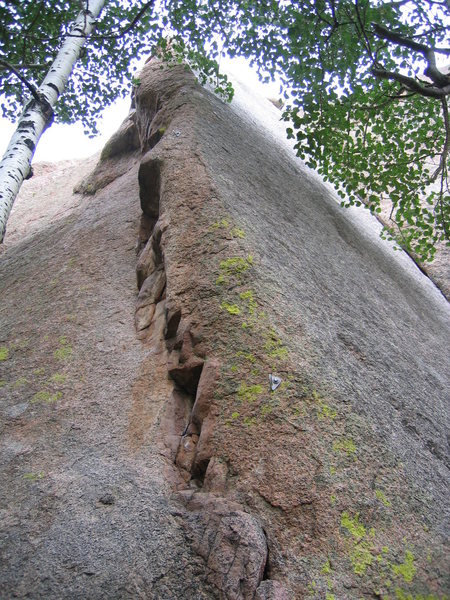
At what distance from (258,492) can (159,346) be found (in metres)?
2.07

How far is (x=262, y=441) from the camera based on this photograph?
12.2ft

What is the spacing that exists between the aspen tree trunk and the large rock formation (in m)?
1.41

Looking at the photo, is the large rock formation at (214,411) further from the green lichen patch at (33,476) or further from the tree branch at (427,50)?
the tree branch at (427,50)

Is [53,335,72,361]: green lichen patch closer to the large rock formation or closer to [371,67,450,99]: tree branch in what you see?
the large rock formation

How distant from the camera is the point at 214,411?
4.02m

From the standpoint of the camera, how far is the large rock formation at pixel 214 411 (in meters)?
→ 3.16

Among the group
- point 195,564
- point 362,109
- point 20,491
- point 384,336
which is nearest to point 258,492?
point 195,564

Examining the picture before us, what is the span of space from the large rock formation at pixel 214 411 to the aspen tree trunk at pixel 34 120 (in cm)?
141

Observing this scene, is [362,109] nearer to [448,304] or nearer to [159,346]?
[448,304]

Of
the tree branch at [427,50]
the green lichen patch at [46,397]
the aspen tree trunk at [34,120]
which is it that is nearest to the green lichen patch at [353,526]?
the green lichen patch at [46,397]

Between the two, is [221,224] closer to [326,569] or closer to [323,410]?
[323,410]

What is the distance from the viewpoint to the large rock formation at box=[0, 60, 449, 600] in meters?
3.16

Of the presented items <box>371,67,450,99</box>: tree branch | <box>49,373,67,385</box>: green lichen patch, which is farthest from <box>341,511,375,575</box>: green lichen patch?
<box>371,67,450,99</box>: tree branch

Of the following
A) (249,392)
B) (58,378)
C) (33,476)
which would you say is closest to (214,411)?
(249,392)
